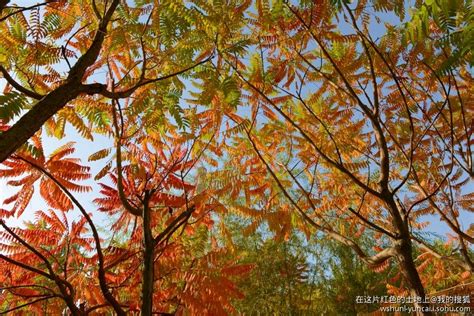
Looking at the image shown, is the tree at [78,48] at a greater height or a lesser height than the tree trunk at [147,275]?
greater

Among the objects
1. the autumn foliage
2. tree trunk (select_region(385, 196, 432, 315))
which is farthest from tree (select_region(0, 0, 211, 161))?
tree trunk (select_region(385, 196, 432, 315))

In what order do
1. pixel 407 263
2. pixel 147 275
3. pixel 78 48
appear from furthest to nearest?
pixel 78 48, pixel 407 263, pixel 147 275

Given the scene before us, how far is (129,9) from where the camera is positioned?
1.99 meters

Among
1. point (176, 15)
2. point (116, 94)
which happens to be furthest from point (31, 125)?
point (176, 15)

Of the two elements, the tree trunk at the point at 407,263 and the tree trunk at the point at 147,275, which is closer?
the tree trunk at the point at 147,275

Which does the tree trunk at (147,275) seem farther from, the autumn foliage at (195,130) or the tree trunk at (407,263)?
the tree trunk at (407,263)

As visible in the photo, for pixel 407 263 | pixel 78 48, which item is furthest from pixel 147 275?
pixel 78 48


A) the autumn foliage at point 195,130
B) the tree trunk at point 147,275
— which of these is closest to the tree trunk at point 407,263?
the autumn foliage at point 195,130

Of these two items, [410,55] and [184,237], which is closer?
[410,55]

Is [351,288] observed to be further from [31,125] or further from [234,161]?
[31,125]

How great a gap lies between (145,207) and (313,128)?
2.23 metres

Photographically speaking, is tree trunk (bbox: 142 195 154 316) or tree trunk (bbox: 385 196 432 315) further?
tree trunk (bbox: 385 196 432 315)

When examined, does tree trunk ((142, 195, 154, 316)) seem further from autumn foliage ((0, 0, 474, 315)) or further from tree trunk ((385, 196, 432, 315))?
tree trunk ((385, 196, 432, 315))

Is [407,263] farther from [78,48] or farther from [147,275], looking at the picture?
[78,48]
